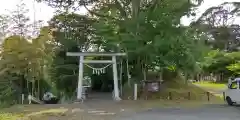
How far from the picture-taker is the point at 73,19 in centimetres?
2523

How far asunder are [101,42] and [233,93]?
396 inches

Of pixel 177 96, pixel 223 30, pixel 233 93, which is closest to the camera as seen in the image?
pixel 233 93

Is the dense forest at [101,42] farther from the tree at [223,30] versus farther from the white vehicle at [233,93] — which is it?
the tree at [223,30]

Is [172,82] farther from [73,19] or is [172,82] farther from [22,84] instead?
[22,84]

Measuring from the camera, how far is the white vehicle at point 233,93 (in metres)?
17.4

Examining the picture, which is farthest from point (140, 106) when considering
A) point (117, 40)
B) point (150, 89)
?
point (117, 40)

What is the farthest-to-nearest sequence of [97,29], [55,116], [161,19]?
[97,29]
[161,19]
[55,116]

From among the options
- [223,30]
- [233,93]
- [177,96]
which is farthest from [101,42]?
[223,30]

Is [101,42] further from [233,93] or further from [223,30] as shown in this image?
[223,30]

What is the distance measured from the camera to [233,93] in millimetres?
17703

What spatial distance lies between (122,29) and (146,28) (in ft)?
5.44

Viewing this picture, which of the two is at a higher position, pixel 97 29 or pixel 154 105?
pixel 97 29

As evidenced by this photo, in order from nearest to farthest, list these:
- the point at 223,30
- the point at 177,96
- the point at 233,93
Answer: the point at 233,93 → the point at 177,96 → the point at 223,30

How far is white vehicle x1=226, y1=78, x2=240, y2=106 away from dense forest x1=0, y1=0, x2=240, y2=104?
3.75 metres
